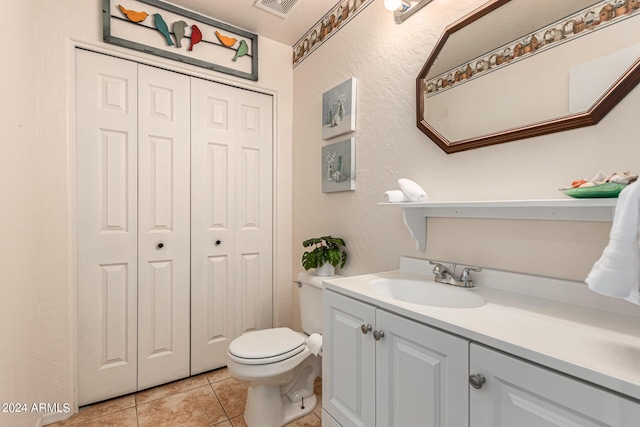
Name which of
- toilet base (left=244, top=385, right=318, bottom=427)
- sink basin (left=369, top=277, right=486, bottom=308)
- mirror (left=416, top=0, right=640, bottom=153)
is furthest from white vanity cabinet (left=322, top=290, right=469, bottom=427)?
mirror (left=416, top=0, right=640, bottom=153)

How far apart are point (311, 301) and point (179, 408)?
0.95m

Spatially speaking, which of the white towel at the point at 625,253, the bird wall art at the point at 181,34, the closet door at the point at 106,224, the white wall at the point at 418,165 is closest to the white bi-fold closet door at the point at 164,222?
the closet door at the point at 106,224

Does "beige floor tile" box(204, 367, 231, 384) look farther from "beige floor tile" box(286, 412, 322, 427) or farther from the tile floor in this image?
"beige floor tile" box(286, 412, 322, 427)

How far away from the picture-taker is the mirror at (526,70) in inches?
35.0

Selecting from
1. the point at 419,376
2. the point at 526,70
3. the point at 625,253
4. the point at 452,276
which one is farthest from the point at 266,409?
the point at 526,70

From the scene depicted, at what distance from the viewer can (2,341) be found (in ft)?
3.52

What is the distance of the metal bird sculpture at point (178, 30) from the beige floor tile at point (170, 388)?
7.18ft

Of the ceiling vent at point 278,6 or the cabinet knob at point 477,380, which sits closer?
the cabinet knob at point 477,380

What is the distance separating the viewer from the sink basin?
114 centimetres

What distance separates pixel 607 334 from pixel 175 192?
210cm

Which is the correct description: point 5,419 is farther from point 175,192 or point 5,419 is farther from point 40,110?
point 40,110

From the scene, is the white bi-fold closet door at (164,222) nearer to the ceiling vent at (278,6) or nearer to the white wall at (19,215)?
the white wall at (19,215)

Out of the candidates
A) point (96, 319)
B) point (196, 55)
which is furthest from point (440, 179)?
point (96, 319)

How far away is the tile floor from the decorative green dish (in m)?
1.57
